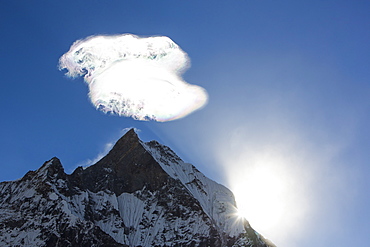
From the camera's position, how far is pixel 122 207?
470 ft

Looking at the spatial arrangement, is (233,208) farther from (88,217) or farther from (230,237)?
(88,217)

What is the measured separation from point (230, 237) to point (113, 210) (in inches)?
1415

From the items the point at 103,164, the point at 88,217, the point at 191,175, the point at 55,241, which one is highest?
the point at 191,175

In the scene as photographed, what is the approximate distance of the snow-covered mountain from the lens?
4806 inches

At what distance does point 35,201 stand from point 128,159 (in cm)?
3921

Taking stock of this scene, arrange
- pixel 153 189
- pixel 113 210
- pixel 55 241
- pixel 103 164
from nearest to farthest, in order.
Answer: pixel 55 241 → pixel 113 210 → pixel 153 189 → pixel 103 164

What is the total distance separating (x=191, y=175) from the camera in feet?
536

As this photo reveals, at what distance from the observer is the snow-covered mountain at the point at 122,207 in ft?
400

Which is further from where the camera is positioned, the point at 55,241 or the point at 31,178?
the point at 31,178

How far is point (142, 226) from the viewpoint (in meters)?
136

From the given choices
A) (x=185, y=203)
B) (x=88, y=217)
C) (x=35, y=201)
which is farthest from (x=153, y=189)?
(x=35, y=201)

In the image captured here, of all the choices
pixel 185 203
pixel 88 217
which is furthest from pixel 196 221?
pixel 88 217

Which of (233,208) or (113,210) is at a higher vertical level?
(233,208)

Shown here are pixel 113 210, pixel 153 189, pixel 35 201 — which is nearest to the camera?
pixel 35 201
